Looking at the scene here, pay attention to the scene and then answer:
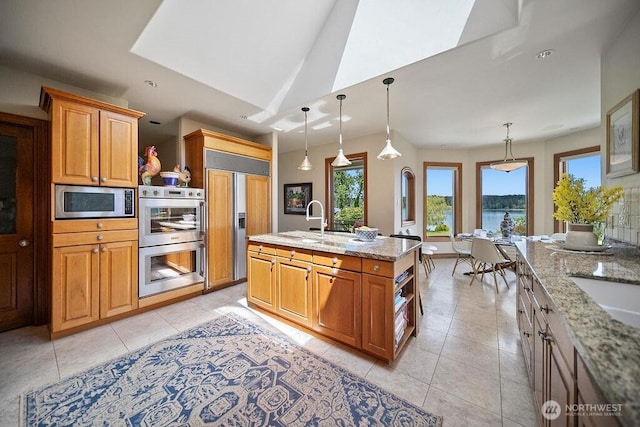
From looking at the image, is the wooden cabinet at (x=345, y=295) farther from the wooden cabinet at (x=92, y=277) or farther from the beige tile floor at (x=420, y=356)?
the wooden cabinet at (x=92, y=277)

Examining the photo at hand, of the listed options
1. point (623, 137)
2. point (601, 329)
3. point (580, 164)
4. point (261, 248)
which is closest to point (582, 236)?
point (623, 137)

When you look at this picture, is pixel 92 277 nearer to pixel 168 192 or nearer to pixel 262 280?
pixel 168 192

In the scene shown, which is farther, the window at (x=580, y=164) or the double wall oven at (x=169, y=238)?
the window at (x=580, y=164)

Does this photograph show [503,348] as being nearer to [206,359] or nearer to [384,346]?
[384,346]

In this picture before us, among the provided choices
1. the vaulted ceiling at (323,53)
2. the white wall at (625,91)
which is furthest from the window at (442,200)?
the white wall at (625,91)

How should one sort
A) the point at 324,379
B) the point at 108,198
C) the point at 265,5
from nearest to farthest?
the point at 324,379, the point at 265,5, the point at 108,198

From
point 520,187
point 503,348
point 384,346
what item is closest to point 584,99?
point 520,187

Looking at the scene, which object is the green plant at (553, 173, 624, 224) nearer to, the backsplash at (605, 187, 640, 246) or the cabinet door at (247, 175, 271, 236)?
the backsplash at (605, 187, 640, 246)

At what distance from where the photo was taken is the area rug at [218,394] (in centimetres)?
141

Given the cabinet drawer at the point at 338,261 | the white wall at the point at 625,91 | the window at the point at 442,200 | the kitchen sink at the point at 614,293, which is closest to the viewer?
the kitchen sink at the point at 614,293

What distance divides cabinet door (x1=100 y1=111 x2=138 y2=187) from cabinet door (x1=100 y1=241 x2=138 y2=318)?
0.70 metres

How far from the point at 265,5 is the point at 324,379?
3295 mm

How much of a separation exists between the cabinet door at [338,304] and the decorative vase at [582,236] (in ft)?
5.45

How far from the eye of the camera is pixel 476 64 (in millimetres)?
2279
